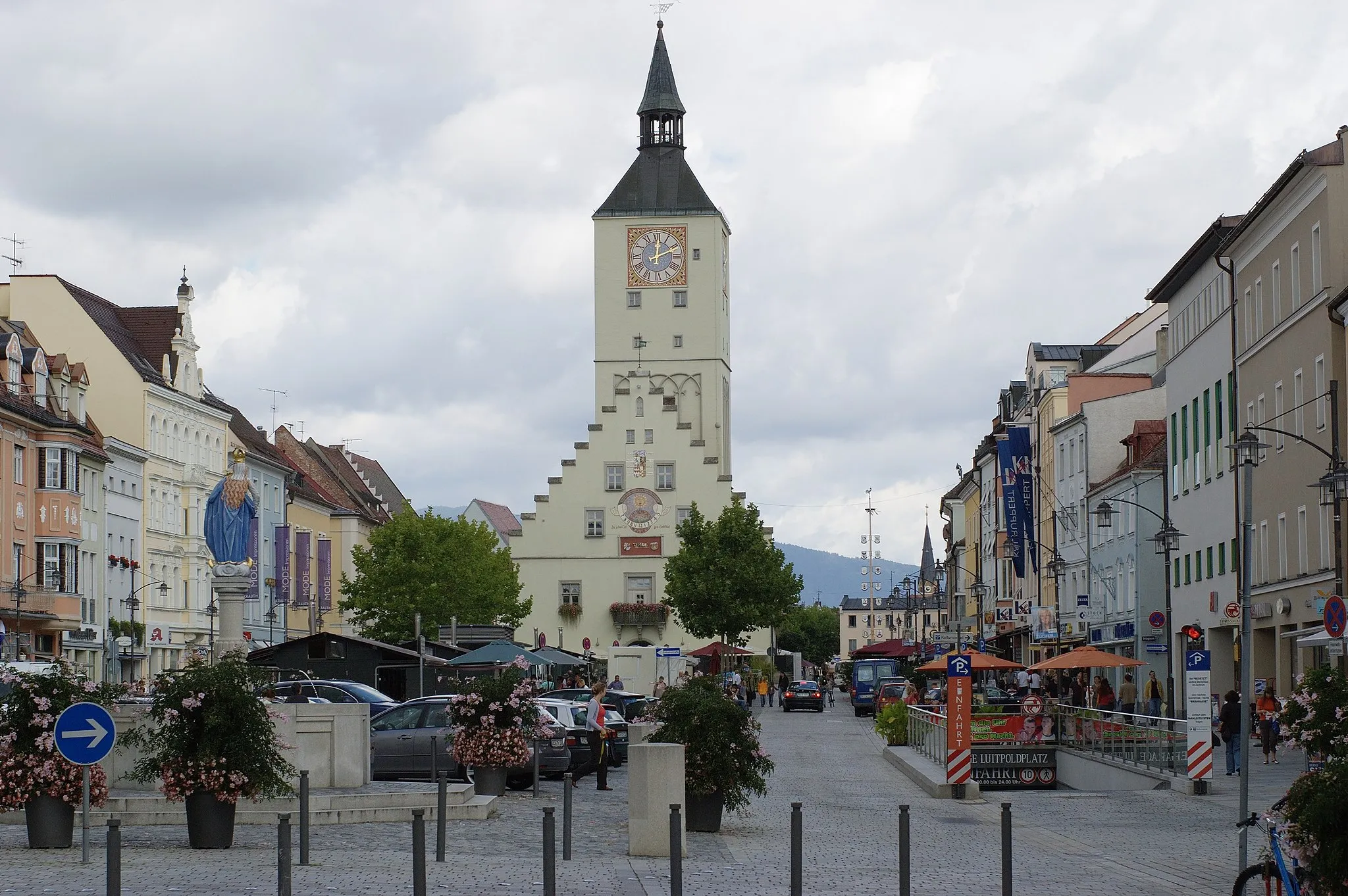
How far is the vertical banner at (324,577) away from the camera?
321ft

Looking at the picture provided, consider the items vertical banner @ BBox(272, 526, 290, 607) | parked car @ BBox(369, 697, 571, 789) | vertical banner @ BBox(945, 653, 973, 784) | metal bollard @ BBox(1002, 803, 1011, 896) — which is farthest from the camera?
vertical banner @ BBox(272, 526, 290, 607)

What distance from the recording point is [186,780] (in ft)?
60.7

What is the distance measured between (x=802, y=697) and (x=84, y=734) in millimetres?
64578

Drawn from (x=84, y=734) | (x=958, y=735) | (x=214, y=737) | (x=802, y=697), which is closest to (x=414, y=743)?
(x=958, y=735)

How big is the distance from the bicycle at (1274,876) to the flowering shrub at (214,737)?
31.0 feet

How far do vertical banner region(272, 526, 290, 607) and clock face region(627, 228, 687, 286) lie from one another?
27.5 meters

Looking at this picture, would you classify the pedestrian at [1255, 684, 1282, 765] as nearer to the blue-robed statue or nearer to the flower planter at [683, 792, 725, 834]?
the flower planter at [683, 792, 725, 834]

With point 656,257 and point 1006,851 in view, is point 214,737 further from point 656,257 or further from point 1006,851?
point 656,257

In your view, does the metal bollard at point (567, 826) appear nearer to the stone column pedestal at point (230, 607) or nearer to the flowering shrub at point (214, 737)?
the flowering shrub at point (214, 737)

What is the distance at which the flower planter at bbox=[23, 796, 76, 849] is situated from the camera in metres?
18.5

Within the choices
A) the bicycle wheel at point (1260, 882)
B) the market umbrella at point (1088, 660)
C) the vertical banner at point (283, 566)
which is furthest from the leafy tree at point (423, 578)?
the bicycle wheel at point (1260, 882)

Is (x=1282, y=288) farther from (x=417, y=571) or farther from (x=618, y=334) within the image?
(x=618, y=334)

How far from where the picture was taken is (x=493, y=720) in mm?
25922

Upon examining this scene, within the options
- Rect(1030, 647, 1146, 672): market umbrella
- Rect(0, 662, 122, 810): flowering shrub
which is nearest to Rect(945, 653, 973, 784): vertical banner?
Rect(1030, 647, 1146, 672): market umbrella
